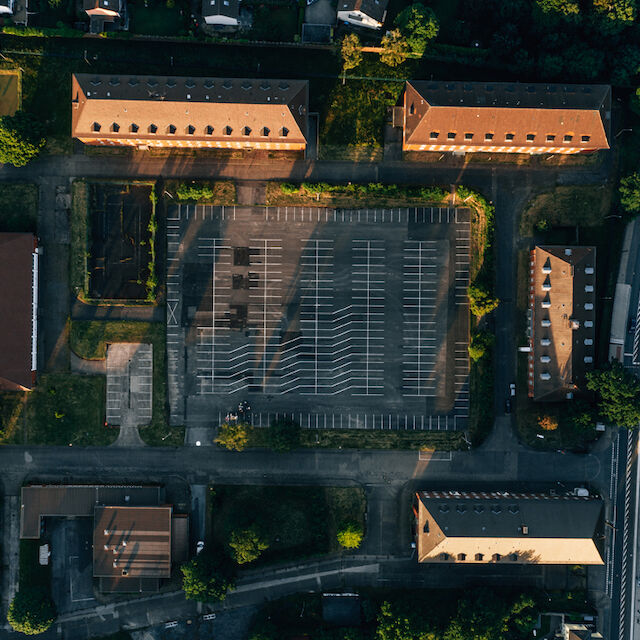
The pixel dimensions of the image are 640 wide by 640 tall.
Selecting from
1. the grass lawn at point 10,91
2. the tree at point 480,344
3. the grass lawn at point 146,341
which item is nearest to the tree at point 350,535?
the grass lawn at point 146,341

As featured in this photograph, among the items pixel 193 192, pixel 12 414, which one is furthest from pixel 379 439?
pixel 12 414

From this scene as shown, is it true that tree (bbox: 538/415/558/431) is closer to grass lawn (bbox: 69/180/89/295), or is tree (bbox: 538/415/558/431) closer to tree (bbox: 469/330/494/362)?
tree (bbox: 469/330/494/362)

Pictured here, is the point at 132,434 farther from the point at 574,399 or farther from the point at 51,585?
the point at 574,399

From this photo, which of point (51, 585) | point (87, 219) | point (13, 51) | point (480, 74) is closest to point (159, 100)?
point (87, 219)

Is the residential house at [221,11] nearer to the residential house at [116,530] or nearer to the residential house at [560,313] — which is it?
the residential house at [560,313]

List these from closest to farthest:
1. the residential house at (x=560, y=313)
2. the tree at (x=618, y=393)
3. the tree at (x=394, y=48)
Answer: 1. the tree at (x=618, y=393)
2. the tree at (x=394, y=48)
3. the residential house at (x=560, y=313)

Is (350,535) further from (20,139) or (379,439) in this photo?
(20,139)
